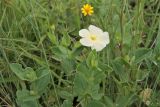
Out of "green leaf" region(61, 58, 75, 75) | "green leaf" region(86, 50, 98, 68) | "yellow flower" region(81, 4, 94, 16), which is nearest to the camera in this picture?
"green leaf" region(86, 50, 98, 68)

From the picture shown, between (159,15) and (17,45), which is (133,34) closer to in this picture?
(159,15)

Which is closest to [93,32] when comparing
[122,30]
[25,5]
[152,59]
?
[122,30]

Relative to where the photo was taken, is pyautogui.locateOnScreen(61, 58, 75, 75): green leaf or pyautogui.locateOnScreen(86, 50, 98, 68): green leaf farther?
pyautogui.locateOnScreen(61, 58, 75, 75): green leaf

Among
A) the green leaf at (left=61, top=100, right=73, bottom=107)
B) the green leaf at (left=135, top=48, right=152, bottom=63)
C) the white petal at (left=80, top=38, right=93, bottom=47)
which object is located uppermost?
the white petal at (left=80, top=38, right=93, bottom=47)

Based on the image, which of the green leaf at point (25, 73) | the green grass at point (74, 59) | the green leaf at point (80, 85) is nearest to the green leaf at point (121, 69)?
the green grass at point (74, 59)

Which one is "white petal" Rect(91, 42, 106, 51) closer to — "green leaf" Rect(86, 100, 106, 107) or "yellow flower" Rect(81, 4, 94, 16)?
"green leaf" Rect(86, 100, 106, 107)

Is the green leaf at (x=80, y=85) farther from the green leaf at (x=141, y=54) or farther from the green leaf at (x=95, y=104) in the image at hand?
the green leaf at (x=141, y=54)

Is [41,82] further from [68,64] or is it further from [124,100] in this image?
[124,100]

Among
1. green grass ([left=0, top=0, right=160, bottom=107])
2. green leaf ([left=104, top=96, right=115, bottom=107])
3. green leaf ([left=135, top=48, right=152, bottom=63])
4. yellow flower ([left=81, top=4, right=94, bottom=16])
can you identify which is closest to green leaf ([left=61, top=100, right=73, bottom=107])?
green grass ([left=0, top=0, right=160, bottom=107])

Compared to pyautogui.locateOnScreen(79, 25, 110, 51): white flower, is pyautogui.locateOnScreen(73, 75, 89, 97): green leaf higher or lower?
lower
